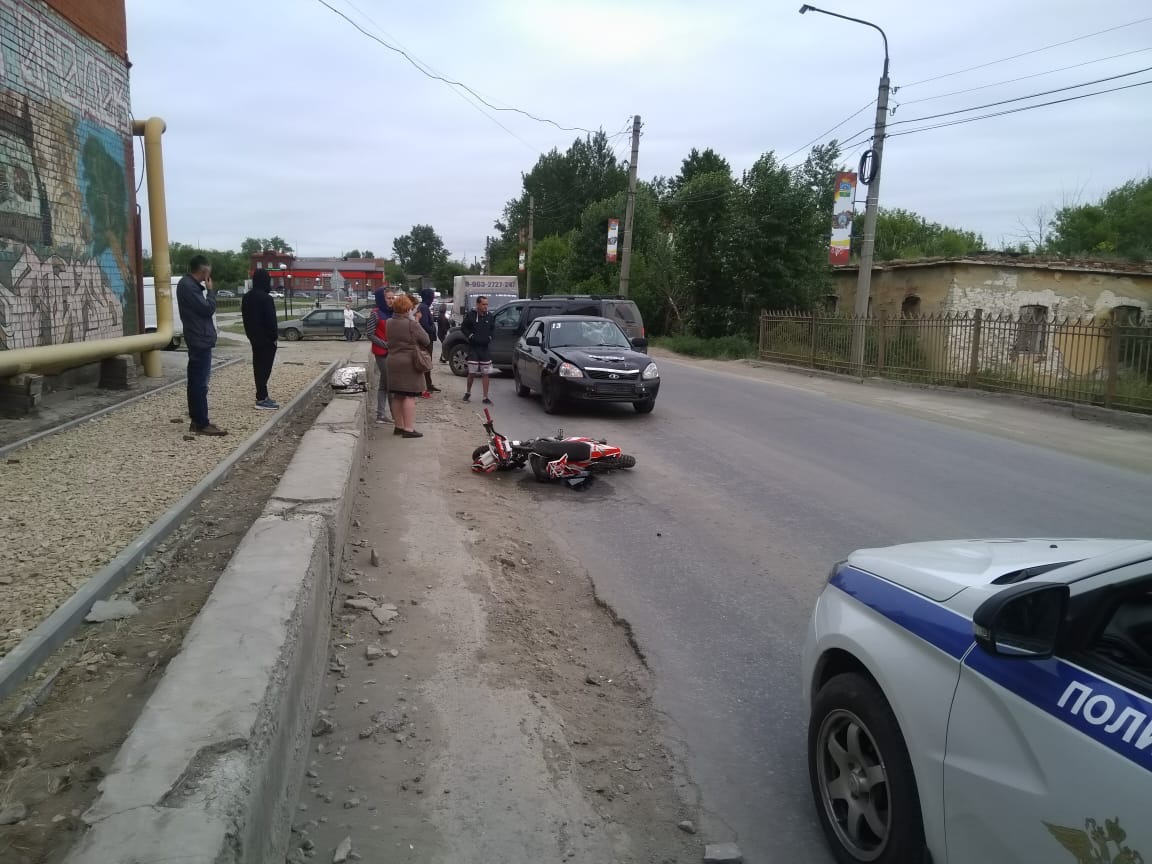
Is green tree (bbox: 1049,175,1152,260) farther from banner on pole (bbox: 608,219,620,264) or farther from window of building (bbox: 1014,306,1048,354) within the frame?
window of building (bbox: 1014,306,1048,354)

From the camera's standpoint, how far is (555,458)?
334 inches

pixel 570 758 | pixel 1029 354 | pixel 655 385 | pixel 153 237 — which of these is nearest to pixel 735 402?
pixel 655 385

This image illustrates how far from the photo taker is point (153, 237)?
14.8 metres

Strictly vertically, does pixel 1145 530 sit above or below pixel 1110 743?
below

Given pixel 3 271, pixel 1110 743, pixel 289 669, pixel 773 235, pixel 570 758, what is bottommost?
pixel 570 758

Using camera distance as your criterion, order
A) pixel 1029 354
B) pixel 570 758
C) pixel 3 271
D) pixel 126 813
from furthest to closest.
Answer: pixel 1029 354 < pixel 3 271 < pixel 570 758 < pixel 126 813

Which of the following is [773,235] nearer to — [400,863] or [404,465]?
[404,465]

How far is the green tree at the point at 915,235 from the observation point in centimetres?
5356

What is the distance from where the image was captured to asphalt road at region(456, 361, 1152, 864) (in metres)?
3.70

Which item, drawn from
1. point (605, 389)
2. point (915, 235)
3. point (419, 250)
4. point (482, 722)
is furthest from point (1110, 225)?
point (419, 250)

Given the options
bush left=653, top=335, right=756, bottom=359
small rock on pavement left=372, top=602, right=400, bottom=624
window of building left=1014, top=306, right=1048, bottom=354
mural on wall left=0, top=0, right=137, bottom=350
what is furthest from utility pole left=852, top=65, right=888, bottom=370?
small rock on pavement left=372, top=602, right=400, bottom=624

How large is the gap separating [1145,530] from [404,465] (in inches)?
267

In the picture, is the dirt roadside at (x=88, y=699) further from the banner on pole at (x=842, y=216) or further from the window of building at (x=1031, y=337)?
the banner on pole at (x=842, y=216)

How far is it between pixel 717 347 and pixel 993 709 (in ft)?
93.5
